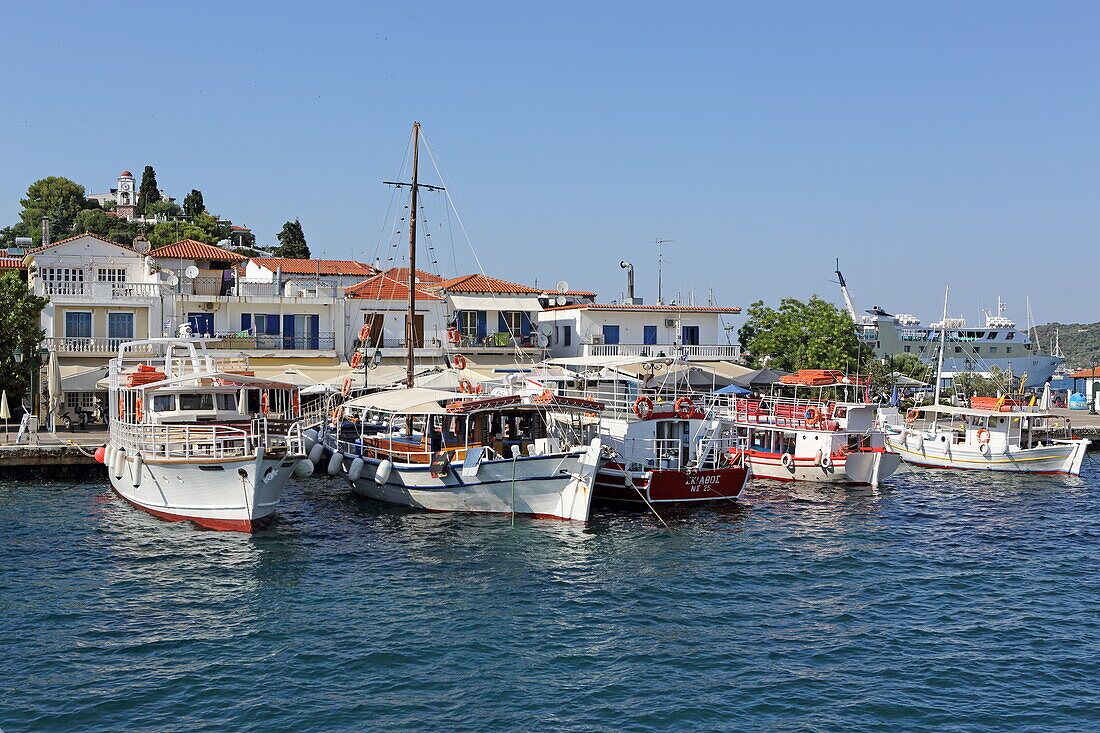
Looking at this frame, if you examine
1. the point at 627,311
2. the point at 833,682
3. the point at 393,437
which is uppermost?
the point at 627,311

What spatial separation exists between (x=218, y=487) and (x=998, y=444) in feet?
105

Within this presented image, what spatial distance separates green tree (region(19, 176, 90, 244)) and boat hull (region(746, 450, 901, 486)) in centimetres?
10393

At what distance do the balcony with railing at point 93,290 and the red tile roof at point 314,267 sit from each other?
10.7 m

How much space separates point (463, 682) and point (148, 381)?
18.7 m

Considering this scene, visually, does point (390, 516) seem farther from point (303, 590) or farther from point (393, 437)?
point (303, 590)

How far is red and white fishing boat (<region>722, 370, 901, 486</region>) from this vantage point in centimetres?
3762

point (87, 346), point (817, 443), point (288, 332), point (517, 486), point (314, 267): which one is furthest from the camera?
point (314, 267)

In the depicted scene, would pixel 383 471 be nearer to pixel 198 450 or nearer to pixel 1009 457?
pixel 198 450

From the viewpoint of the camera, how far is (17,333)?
134 feet

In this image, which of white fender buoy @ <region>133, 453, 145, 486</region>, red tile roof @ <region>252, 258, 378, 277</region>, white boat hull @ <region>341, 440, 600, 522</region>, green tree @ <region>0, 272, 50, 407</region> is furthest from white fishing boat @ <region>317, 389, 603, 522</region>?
red tile roof @ <region>252, 258, 378, 277</region>

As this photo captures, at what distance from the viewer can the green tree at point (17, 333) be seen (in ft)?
133

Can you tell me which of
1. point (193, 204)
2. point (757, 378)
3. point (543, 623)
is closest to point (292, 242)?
point (193, 204)

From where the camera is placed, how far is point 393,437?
1324 inches

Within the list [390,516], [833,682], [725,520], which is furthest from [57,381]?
[833,682]
